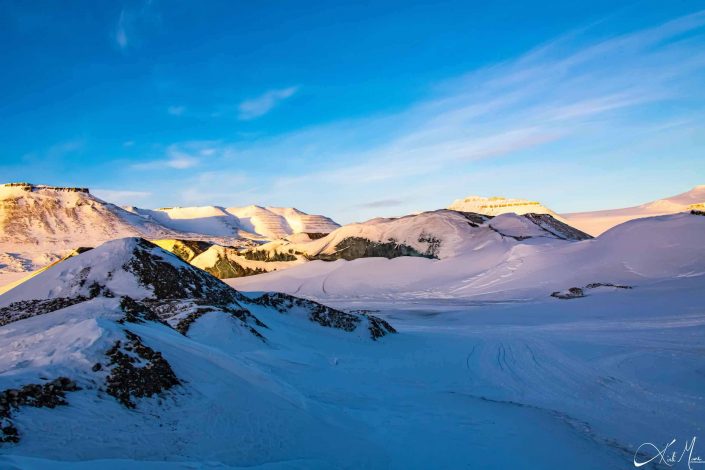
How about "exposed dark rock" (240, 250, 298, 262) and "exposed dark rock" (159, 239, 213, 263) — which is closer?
"exposed dark rock" (240, 250, 298, 262)

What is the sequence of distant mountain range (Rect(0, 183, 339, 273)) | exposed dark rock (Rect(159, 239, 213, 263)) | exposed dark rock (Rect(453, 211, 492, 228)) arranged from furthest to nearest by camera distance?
1. distant mountain range (Rect(0, 183, 339, 273))
2. exposed dark rock (Rect(159, 239, 213, 263))
3. exposed dark rock (Rect(453, 211, 492, 228))

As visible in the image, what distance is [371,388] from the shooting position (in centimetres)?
807

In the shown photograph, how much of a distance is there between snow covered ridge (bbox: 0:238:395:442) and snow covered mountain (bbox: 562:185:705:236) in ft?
178

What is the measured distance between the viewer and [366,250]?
127 feet

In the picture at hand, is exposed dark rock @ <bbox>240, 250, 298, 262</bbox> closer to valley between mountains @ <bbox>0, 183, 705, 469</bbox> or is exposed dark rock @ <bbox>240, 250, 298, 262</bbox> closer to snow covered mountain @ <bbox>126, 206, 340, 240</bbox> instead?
valley between mountains @ <bbox>0, 183, 705, 469</bbox>

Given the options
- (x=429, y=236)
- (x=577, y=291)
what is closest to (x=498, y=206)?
(x=429, y=236)

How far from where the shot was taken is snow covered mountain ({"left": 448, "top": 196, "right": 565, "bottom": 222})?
66.9 meters

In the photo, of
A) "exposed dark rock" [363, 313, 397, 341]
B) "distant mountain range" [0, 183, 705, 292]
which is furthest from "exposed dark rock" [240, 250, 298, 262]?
"exposed dark rock" [363, 313, 397, 341]

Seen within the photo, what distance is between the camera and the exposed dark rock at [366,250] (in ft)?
121

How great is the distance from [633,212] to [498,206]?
19.6 m

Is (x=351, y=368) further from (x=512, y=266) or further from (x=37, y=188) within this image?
(x=37, y=188)

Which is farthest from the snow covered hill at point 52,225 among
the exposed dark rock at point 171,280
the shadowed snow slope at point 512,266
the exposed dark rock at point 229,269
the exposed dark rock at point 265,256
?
the exposed dark rock at point 171,280

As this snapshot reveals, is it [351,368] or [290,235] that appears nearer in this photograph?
[351,368]

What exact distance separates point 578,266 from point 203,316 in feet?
76.4
